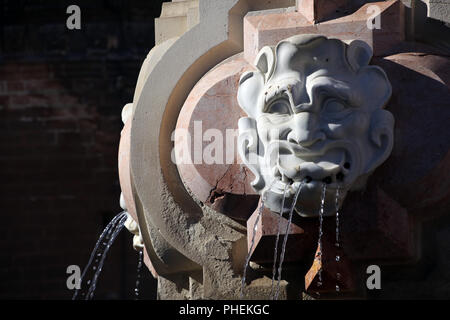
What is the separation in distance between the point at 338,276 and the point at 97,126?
354 cm

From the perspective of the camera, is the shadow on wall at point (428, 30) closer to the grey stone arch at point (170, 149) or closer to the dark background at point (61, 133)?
the grey stone arch at point (170, 149)

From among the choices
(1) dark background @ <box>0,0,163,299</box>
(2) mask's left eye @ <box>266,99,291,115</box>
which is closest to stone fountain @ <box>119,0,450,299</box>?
(2) mask's left eye @ <box>266,99,291,115</box>

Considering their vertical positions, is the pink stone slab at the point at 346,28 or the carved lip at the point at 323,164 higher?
the pink stone slab at the point at 346,28

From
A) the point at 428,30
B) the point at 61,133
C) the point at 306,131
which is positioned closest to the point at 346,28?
the point at 428,30

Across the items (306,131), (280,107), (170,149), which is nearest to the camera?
(306,131)

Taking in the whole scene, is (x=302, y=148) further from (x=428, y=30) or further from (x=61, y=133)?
(x=61, y=133)

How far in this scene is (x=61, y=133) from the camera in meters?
7.81

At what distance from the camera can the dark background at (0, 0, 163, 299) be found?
301 inches

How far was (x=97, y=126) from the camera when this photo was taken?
25.6 ft

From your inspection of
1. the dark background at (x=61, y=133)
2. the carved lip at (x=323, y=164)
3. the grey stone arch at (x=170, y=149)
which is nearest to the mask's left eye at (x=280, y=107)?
the carved lip at (x=323, y=164)

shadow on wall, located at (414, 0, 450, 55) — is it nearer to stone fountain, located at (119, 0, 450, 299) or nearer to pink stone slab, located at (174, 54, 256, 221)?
stone fountain, located at (119, 0, 450, 299)

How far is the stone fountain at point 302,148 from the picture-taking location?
4.46 m

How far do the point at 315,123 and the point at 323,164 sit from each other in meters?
0.14
